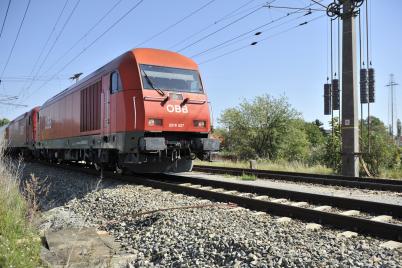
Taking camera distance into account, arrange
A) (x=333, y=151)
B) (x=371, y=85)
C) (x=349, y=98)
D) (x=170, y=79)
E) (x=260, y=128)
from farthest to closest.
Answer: (x=260, y=128)
(x=333, y=151)
(x=371, y=85)
(x=349, y=98)
(x=170, y=79)

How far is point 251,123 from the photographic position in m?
37.7

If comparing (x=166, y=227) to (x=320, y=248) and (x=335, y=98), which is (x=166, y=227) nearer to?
(x=320, y=248)

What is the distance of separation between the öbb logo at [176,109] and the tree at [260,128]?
24938mm

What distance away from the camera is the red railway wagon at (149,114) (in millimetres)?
10773

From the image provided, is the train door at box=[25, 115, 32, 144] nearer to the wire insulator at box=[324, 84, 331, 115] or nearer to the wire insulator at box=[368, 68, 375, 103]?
the wire insulator at box=[324, 84, 331, 115]

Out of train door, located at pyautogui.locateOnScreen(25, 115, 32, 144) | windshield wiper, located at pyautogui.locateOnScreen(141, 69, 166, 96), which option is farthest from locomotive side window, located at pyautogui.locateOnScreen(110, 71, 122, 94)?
train door, located at pyautogui.locateOnScreen(25, 115, 32, 144)

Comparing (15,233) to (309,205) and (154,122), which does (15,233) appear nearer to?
(309,205)

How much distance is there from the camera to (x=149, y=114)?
1067 cm

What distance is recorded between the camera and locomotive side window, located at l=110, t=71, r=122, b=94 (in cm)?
1155

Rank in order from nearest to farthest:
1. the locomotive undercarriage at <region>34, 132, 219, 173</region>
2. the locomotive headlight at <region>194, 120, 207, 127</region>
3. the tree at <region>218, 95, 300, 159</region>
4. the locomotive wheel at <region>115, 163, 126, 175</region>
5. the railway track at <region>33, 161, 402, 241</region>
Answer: the railway track at <region>33, 161, 402, 241</region>
the locomotive undercarriage at <region>34, 132, 219, 173</region>
the locomotive headlight at <region>194, 120, 207, 127</region>
the locomotive wheel at <region>115, 163, 126, 175</region>
the tree at <region>218, 95, 300, 159</region>

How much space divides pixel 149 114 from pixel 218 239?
6.00 meters

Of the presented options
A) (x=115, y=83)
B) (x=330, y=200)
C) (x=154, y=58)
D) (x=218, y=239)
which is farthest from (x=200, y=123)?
(x=218, y=239)

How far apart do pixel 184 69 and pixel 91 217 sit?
5.77 m

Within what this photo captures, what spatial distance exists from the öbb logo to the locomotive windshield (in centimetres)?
54
